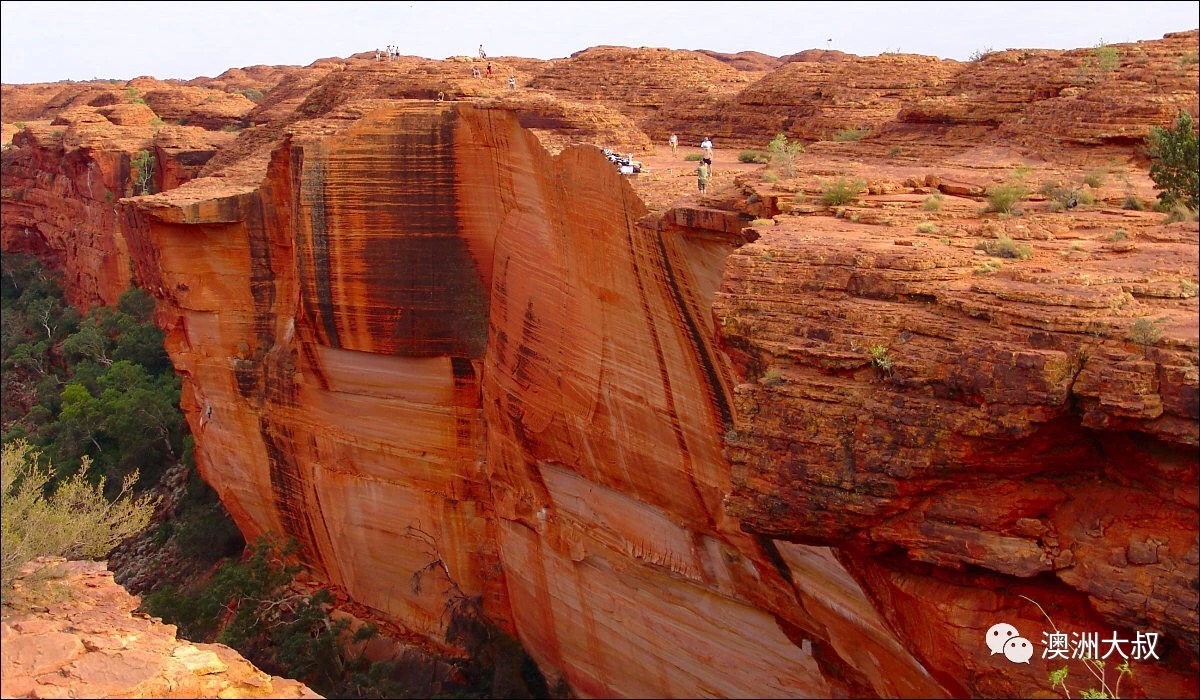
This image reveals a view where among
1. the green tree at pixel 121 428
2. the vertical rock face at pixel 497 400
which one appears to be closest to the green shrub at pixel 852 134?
the vertical rock face at pixel 497 400

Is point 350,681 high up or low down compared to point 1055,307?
down

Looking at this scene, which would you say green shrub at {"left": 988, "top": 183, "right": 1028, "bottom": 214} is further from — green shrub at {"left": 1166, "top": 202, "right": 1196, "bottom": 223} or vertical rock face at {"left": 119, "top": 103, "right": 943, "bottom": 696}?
vertical rock face at {"left": 119, "top": 103, "right": 943, "bottom": 696}

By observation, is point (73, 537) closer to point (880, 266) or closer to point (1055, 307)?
point (880, 266)

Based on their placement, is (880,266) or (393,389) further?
(393,389)

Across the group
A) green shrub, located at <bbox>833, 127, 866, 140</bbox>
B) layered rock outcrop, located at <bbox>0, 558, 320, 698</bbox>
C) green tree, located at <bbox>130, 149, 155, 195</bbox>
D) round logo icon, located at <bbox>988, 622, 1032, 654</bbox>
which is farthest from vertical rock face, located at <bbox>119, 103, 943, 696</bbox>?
green tree, located at <bbox>130, 149, 155, 195</bbox>

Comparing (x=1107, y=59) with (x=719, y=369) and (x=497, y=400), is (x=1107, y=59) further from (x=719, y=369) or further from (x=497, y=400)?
(x=497, y=400)

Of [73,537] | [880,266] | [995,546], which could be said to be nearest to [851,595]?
[995,546]
